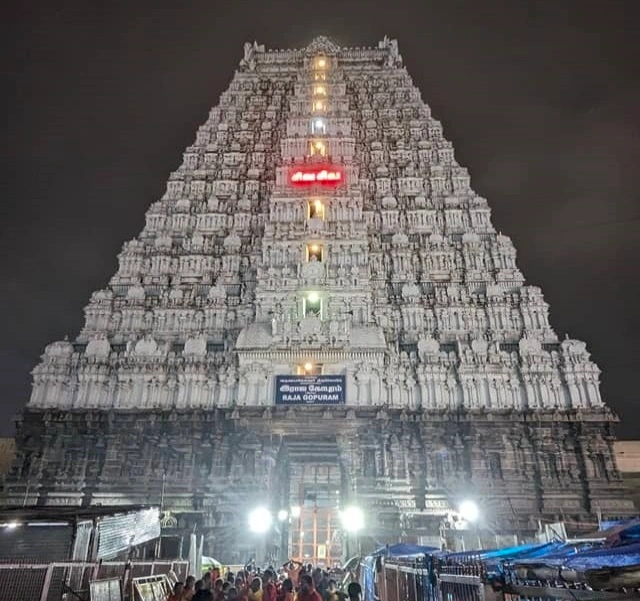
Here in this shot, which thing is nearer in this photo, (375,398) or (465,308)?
(375,398)

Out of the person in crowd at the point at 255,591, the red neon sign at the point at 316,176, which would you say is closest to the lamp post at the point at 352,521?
the person in crowd at the point at 255,591

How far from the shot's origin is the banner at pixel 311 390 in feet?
93.7

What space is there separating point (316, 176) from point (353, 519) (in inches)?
1014

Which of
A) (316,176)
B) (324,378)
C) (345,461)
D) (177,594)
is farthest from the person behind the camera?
(316,176)

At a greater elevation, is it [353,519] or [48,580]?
[353,519]

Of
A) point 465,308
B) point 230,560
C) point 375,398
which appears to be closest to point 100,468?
point 230,560

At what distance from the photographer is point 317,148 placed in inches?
1650

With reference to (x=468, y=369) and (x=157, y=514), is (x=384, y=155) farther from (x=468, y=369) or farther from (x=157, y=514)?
(x=157, y=514)

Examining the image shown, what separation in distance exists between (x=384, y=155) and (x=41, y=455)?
35997 mm

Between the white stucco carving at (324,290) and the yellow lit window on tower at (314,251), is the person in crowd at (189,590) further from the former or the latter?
the yellow lit window on tower at (314,251)

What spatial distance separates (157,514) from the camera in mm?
20719

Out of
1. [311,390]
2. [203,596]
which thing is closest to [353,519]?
[311,390]

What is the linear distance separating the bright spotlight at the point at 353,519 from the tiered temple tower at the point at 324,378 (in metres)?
0.94

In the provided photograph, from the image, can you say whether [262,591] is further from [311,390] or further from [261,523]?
[311,390]
